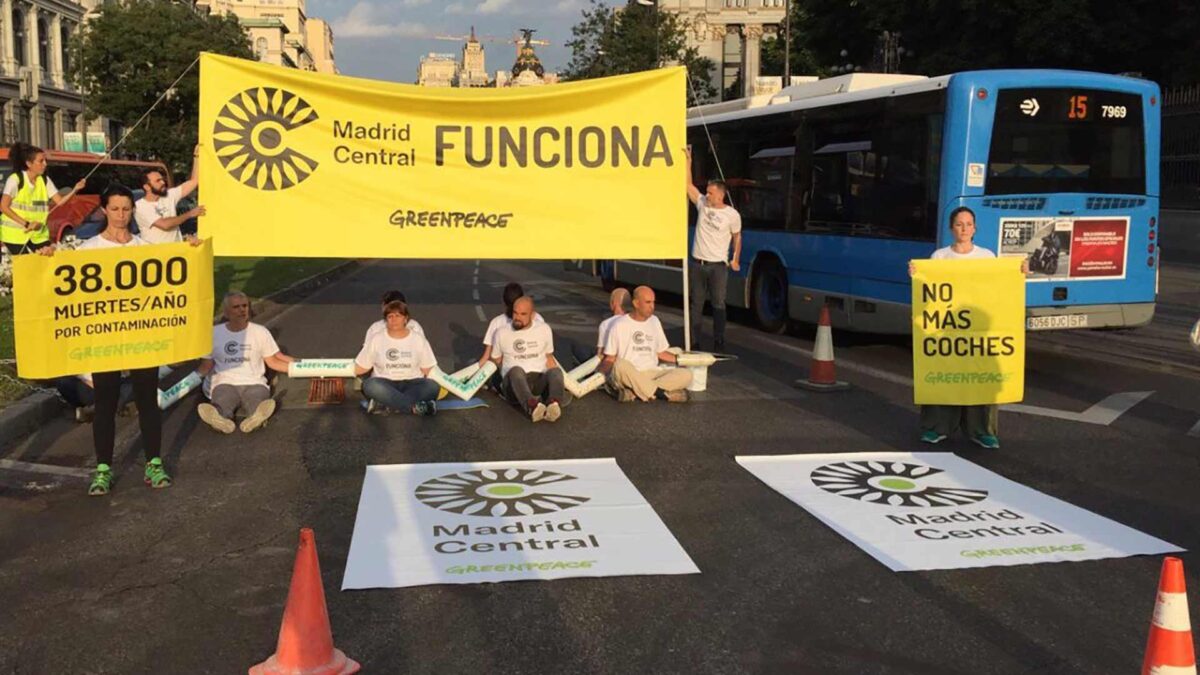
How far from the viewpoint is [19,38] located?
59.6 metres

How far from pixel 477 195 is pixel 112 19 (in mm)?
40067

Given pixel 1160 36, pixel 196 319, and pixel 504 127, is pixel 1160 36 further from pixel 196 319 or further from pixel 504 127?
pixel 196 319

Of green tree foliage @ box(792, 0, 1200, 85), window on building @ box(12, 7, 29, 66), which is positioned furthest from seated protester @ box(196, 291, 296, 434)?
window on building @ box(12, 7, 29, 66)

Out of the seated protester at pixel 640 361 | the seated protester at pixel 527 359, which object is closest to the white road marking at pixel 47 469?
the seated protester at pixel 527 359

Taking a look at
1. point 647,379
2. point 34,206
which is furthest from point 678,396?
point 34,206

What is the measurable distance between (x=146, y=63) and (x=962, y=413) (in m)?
42.4

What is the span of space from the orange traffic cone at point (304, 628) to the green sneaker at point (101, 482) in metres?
3.13

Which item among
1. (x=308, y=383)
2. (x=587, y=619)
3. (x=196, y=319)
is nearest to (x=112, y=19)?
(x=308, y=383)

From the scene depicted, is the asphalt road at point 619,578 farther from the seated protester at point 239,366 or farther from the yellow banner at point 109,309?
the yellow banner at point 109,309

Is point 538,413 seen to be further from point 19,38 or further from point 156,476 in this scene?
point 19,38

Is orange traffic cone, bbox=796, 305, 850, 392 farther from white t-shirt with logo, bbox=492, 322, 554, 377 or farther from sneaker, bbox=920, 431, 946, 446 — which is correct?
white t-shirt with logo, bbox=492, 322, 554, 377

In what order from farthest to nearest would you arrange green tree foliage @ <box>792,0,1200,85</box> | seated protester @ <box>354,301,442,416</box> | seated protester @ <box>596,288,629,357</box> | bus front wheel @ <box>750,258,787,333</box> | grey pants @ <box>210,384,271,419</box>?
green tree foliage @ <box>792,0,1200,85</box> < bus front wheel @ <box>750,258,787,333</box> < seated protester @ <box>596,288,629,357</box> < seated protester @ <box>354,301,442,416</box> < grey pants @ <box>210,384,271,419</box>

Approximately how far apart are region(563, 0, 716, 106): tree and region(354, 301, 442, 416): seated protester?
39.0m

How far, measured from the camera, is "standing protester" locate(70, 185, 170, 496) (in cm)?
663
